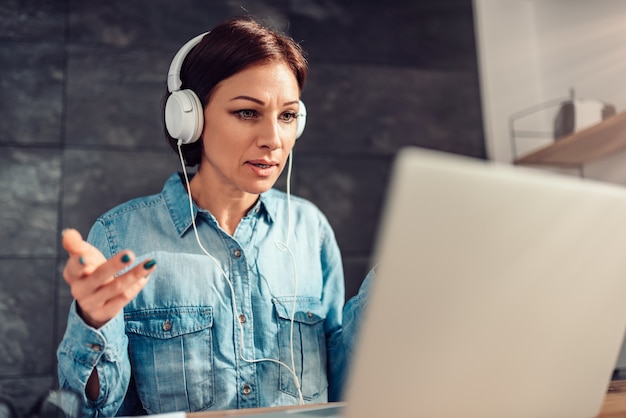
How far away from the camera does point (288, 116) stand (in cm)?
129

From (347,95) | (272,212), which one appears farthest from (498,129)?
(272,212)

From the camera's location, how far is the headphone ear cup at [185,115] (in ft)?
3.87

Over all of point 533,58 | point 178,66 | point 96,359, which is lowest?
point 96,359

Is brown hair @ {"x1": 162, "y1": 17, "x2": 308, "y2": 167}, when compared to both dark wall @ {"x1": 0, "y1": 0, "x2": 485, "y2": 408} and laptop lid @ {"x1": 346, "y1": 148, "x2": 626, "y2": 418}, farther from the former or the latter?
dark wall @ {"x1": 0, "y1": 0, "x2": 485, "y2": 408}

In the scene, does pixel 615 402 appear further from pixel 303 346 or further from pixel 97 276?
pixel 97 276

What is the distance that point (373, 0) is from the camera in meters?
2.49

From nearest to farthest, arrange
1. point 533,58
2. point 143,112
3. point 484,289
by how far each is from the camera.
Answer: point 484,289, point 143,112, point 533,58

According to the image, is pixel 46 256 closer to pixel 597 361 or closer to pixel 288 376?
pixel 288 376

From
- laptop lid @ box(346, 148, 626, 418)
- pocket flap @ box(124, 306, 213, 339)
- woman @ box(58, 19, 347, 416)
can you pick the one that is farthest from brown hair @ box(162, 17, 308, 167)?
laptop lid @ box(346, 148, 626, 418)

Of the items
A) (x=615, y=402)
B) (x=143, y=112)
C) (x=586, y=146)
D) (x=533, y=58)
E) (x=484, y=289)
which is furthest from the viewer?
(x=533, y=58)

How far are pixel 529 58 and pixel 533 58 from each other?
2cm

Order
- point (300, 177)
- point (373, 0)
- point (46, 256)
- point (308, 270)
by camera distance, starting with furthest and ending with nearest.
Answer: point (373, 0) → point (300, 177) → point (46, 256) → point (308, 270)

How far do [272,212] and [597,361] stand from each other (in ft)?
2.86

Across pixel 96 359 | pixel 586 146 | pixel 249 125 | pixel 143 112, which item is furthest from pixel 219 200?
pixel 586 146
